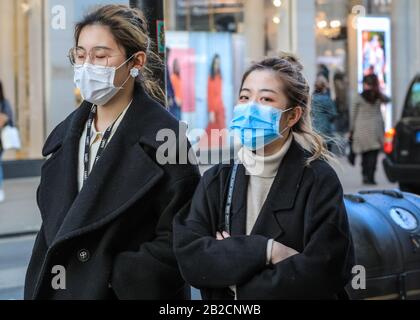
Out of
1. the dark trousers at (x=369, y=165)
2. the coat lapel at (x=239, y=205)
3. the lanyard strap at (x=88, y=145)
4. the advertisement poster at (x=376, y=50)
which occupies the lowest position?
the dark trousers at (x=369, y=165)

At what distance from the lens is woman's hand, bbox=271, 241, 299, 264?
2.19 m

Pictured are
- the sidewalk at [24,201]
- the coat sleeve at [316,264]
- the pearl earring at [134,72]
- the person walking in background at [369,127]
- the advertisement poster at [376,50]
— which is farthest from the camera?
the advertisement poster at [376,50]

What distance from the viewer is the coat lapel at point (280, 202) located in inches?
89.7

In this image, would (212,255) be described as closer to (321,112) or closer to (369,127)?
(321,112)

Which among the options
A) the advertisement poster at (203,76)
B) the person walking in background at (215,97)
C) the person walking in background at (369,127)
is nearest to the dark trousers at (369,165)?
the person walking in background at (369,127)

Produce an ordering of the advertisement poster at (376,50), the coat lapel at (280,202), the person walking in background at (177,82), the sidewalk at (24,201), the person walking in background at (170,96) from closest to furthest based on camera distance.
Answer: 1. the coat lapel at (280,202)
2. the person walking in background at (170,96)
3. the sidewalk at (24,201)
4. the person walking in background at (177,82)
5. the advertisement poster at (376,50)

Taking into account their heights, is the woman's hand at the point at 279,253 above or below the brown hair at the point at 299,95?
below

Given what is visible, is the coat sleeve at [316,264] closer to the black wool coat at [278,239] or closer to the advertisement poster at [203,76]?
the black wool coat at [278,239]

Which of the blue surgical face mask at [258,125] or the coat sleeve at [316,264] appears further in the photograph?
the blue surgical face mask at [258,125]

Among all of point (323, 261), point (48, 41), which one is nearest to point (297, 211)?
point (323, 261)

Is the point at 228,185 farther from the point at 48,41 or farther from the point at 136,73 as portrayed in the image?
the point at 48,41

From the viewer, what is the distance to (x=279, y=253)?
2.20 metres

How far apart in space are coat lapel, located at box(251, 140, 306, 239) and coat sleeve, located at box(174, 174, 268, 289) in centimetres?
7
